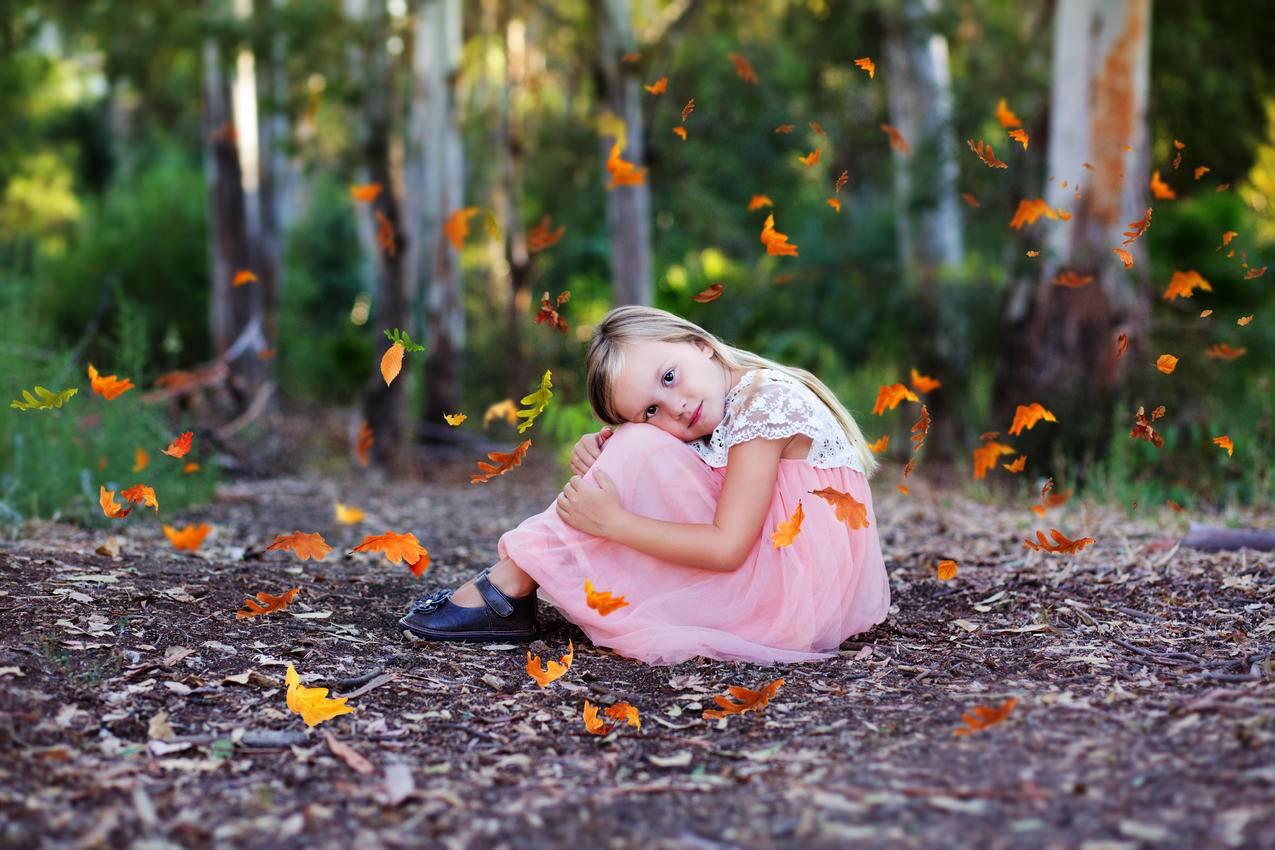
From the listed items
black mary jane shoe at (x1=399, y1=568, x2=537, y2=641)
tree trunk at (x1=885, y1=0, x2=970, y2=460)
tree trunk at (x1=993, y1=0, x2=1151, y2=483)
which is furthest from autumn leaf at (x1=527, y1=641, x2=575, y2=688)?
tree trunk at (x1=885, y1=0, x2=970, y2=460)

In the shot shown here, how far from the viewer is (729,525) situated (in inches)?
105

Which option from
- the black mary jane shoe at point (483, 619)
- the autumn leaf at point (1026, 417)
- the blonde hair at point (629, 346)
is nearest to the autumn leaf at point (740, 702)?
the black mary jane shoe at point (483, 619)

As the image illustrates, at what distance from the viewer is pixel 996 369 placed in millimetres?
6191

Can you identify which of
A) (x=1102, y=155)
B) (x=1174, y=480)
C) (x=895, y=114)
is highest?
(x=895, y=114)

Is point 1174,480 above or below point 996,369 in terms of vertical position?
below

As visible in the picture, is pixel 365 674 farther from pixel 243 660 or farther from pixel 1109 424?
pixel 1109 424

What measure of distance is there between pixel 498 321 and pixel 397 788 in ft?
30.2

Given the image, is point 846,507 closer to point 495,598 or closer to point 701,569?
point 701,569

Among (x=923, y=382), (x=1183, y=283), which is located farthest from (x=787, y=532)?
(x=1183, y=283)

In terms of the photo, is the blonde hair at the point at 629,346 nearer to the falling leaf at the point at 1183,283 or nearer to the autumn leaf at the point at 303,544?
the autumn leaf at the point at 303,544

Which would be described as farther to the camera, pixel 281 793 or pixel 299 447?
pixel 299 447

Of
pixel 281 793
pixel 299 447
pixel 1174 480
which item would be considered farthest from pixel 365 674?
pixel 299 447

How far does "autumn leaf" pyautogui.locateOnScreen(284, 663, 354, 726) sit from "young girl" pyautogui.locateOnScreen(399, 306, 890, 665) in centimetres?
50

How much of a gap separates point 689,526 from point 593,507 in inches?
8.7
